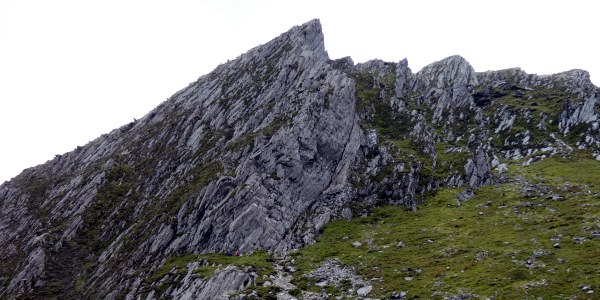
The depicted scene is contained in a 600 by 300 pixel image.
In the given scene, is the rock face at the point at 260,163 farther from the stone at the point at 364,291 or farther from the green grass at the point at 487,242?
the stone at the point at 364,291

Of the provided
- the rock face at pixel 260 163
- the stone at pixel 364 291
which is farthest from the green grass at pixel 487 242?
the rock face at pixel 260 163

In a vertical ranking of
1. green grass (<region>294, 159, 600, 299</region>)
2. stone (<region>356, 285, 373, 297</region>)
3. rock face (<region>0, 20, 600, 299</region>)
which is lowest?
green grass (<region>294, 159, 600, 299</region>)

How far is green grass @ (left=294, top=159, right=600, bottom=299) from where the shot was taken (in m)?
45.0

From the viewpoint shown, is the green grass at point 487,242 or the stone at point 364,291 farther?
the stone at point 364,291

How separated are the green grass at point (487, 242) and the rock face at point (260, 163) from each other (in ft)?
17.7

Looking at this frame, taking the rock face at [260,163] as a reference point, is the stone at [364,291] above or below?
below

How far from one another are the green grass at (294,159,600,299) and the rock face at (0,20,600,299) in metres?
5.40

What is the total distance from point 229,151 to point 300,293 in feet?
132

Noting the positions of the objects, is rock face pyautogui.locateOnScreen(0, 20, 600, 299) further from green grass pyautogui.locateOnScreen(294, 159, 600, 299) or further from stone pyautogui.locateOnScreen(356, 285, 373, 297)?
stone pyautogui.locateOnScreen(356, 285, 373, 297)

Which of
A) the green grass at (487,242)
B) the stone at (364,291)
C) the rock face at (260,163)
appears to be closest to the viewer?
the green grass at (487,242)

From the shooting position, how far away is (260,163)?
257 ft

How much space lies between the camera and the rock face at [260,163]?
68.5 m

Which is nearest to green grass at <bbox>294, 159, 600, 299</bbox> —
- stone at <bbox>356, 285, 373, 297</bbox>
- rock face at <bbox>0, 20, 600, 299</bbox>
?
stone at <bbox>356, 285, 373, 297</bbox>

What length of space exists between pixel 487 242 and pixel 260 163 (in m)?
39.6
